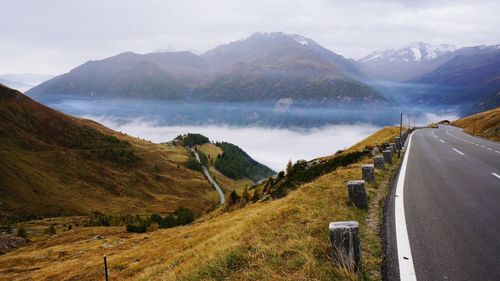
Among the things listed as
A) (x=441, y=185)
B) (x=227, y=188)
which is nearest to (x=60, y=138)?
(x=227, y=188)

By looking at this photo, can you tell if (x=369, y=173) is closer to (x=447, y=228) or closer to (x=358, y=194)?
A: (x=358, y=194)

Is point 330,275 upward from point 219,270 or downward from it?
upward

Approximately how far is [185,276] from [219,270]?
101cm

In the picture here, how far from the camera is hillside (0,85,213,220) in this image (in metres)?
123

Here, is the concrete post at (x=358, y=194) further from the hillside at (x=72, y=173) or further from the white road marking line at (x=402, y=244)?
the hillside at (x=72, y=173)

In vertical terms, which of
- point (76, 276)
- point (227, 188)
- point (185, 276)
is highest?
point (185, 276)

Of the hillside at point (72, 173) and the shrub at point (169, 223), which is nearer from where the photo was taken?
the shrub at point (169, 223)

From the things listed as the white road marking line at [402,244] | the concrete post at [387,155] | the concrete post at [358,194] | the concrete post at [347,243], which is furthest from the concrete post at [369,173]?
the concrete post at [347,243]

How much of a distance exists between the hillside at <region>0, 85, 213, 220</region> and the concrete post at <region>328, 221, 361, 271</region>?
12344cm

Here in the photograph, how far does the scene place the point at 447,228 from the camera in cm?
934

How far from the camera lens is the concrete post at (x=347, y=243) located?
251 inches

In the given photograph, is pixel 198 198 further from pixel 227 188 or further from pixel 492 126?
pixel 492 126

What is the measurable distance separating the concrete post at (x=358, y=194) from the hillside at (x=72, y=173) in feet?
396

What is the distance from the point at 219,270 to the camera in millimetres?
7832
